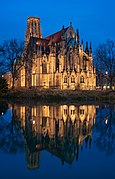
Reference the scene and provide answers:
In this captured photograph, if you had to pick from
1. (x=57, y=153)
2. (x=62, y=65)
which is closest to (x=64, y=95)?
(x=62, y=65)

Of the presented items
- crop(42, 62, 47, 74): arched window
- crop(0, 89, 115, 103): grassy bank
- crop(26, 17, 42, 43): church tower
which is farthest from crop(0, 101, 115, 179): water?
crop(26, 17, 42, 43): church tower

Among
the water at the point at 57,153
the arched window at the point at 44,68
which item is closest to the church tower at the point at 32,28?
the arched window at the point at 44,68

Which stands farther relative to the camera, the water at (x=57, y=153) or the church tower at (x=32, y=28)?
the church tower at (x=32, y=28)

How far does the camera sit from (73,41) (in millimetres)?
79000

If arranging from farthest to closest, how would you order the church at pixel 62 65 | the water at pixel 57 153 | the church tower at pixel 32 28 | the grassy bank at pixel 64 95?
the church tower at pixel 32 28
the church at pixel 62 65
the grassy bank at pixel 64 95
the water at pixel 57 153

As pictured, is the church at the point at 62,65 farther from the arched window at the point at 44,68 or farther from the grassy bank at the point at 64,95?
the grassy bank at the point at 64,95

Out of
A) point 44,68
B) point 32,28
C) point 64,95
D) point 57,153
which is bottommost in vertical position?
point 57,153

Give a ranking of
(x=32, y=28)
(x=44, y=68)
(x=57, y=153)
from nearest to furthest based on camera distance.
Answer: (x=57, y=153)
(x=44, y=68)
(x=32, y=28)

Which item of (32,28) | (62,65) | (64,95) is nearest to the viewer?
(64,95)

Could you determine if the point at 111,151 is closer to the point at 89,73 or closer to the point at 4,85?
the point at 4,85

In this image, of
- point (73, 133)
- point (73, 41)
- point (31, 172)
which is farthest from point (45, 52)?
point (31, 172)

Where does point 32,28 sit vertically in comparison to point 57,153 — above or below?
above

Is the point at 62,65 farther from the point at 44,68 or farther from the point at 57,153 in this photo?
the point at 57,153

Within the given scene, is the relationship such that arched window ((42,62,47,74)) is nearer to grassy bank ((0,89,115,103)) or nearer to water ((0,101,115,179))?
grassy bank ((0,89,115,103))
